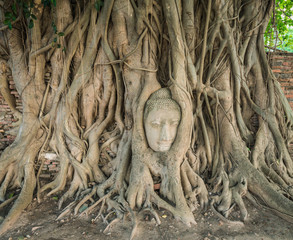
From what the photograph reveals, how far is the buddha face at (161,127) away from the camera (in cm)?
247

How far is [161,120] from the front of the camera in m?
2.48

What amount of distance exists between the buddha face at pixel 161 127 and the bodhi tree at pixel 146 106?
0.04 feet

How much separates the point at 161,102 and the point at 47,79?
1867 millimetres

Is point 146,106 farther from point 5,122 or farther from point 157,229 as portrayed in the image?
point 5,122

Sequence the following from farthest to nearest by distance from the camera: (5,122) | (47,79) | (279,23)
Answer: (279,23) < (5,122) < (47,79)

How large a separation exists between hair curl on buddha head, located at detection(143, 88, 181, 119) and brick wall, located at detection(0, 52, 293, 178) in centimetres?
168

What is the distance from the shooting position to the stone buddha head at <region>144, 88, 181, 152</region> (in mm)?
2475

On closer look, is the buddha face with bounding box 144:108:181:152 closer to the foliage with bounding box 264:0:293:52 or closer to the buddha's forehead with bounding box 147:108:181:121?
the buddha's forehead with bounding box 147:108:181:121

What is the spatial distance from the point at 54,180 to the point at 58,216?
707mm

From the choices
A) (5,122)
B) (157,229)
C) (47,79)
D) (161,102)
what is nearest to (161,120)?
(161,102)

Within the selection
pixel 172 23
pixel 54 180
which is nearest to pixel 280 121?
pixel 172 23

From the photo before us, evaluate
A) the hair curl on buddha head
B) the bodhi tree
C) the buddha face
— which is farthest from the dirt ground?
the hair curl on buddha head

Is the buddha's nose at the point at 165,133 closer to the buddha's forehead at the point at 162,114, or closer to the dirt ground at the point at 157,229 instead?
the buddha's forehead at the point at 162,114

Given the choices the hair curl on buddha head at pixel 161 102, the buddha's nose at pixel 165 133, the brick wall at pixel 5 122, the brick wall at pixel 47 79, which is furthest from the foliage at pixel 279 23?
the brick wall at pixel 5 122
